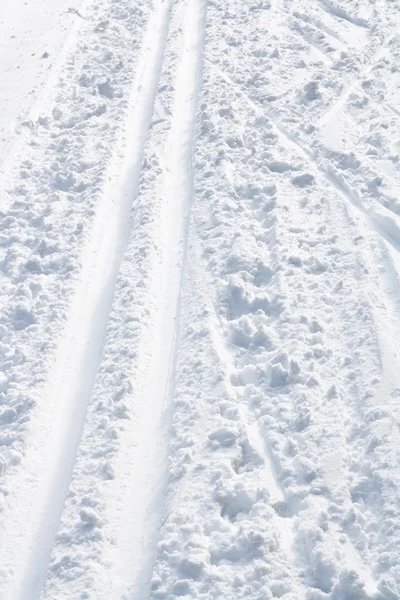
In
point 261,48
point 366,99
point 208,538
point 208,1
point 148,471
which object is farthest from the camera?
point 208,1

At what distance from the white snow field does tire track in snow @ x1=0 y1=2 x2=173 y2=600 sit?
0.02 meters

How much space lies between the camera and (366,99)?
8.33 m

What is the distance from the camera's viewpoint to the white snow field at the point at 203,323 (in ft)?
14.0

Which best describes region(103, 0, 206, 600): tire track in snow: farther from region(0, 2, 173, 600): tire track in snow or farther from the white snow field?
region(0, 2, 173, 600): tire track in snow

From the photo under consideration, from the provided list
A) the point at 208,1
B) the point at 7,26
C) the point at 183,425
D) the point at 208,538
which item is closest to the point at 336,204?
the point at 183,425

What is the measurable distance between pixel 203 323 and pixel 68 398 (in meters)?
1.11

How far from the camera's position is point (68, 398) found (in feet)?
17.3

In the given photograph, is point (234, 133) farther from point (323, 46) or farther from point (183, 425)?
point (183, 425)

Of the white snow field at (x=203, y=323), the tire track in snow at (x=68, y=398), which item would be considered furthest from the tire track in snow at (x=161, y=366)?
the tire track in snow at (x=68, y=398)

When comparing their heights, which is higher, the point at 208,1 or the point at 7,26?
the point at 208,1

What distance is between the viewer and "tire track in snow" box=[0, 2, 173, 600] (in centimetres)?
438

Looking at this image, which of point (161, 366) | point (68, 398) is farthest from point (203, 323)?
point (68, 398)

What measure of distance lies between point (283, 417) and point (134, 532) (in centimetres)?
117

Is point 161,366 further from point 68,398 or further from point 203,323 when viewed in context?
point 68,398
